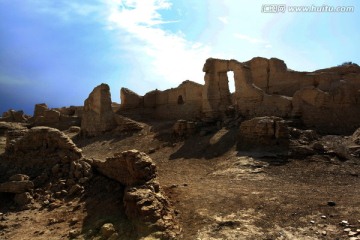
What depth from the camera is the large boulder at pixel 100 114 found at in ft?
77.6

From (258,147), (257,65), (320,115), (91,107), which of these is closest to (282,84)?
(257,65)

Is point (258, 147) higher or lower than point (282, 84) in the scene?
lower

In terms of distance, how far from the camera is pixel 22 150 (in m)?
11.5

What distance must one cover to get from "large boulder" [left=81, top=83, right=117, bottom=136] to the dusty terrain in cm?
1013

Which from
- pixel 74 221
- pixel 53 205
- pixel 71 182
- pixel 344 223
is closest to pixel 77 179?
pixel 71 182

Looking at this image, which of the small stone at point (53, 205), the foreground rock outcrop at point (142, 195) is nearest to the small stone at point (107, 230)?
the foreground rock outcrop at point (142, 195)

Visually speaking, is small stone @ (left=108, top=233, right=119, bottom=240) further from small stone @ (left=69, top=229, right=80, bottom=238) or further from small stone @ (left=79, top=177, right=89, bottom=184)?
small stone @ (left=79, top=177, right=89, bottom=184)

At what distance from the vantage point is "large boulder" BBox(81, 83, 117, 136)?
23641mm

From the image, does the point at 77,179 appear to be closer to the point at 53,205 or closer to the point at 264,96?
the point at 53,205

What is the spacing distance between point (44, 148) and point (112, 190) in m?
3.15

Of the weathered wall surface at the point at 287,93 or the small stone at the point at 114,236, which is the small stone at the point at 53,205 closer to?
the small stone at the point at 114,236

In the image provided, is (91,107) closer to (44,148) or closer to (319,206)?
(44,148)

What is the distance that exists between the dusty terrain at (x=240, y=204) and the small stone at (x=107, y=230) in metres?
0.18

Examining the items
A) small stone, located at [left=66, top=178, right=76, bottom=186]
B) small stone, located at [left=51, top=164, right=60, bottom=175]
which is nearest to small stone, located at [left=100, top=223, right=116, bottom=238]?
small stone, located at [left=66, top=178, right=76, bottom=186]
